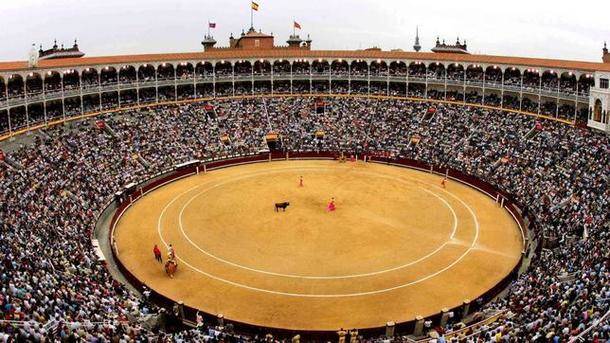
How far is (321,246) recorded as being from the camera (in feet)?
132

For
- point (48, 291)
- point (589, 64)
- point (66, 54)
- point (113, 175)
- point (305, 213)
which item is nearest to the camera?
point (48, 291)

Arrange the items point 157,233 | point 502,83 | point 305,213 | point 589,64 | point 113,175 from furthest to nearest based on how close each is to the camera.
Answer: point 502,83
point 589,64
point 113,175
point 305,213
point 157,233

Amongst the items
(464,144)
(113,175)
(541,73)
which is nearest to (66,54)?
(113,175)

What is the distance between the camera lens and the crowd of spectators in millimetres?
24750

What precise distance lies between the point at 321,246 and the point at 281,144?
3000cm

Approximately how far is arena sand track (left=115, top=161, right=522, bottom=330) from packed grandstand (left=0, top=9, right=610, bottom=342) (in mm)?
2464

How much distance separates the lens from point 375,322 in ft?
98.9

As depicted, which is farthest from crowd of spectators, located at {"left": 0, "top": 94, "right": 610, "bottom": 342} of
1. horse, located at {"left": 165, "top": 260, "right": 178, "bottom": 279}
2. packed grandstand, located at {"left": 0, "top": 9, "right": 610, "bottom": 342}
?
horse, located at {"left": 165, "top": 260, "right": 178, "bottom": 279}

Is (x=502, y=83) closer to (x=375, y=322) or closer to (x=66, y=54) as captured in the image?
(x=375, y=322)

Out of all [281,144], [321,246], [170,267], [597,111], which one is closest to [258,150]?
[281,144]

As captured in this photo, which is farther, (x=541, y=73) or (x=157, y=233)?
(x=541, y=73)

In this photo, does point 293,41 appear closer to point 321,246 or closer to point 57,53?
point 57,53

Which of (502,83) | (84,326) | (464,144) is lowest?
(84,326)

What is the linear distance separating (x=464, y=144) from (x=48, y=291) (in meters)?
48.0
